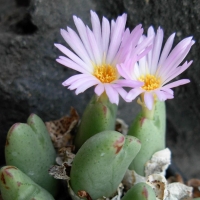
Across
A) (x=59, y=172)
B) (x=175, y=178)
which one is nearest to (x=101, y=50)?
(x=59, y=172)

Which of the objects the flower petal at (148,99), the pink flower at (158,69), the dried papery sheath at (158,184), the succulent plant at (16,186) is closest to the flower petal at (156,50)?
the pink flower at (158,69)

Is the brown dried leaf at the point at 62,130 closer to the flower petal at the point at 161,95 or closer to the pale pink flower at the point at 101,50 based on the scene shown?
the pale pink flower at the point at 101,50

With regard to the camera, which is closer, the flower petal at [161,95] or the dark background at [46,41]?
the flower petal at [161,95]

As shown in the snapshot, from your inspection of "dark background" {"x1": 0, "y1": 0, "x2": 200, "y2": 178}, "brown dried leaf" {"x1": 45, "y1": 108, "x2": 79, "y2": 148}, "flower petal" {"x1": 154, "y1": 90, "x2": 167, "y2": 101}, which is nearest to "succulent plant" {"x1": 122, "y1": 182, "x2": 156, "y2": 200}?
"flower petal" {"x1": 154, "y1": 90, "x2": 167, "y2": 101}

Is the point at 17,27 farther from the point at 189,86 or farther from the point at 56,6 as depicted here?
the point at 189,86

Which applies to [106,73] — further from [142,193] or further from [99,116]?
[142,193]

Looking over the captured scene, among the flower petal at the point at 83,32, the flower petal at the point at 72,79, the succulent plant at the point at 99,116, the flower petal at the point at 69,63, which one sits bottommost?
the succulent plant at the point at 99,116

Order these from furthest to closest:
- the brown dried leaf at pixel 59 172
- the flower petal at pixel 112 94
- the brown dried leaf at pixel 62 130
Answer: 1. the brown dried leaf at pixel 62 130
2. the brown dried leaf at pixel 59 172
3. the flower petal at pixel 112 94
